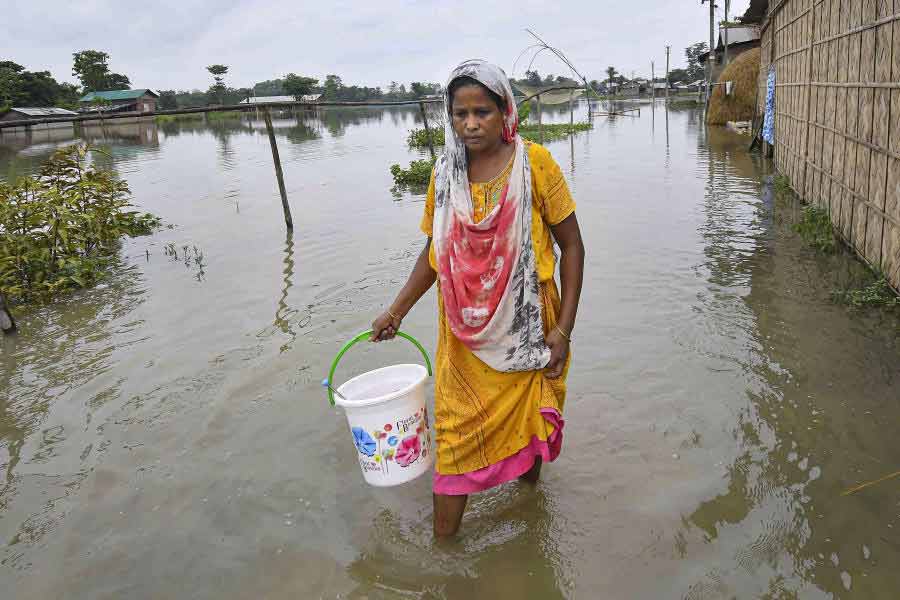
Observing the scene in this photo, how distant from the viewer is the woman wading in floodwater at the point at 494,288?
2.00 meters

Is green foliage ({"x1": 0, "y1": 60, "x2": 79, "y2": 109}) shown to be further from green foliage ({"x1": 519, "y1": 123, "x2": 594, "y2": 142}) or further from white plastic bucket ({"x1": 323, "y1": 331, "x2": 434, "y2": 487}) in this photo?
white plastic bucket ({"x1": 323, "y1": 331, "x2": 434, "y2": 487})

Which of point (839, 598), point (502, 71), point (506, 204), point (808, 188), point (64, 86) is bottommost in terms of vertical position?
point (839, 598)

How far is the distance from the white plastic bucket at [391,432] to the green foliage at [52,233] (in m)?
4.44

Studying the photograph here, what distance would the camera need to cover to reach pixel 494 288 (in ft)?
6.68

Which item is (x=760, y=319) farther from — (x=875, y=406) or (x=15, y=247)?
(x=15, y=247)

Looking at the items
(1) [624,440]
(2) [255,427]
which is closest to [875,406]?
(1) [624,440]

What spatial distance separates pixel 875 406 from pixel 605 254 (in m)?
3.30

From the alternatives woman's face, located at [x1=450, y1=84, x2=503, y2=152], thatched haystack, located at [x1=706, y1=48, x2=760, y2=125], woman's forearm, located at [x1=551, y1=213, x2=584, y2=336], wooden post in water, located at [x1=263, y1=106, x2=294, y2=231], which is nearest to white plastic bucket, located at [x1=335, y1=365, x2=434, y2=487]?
woman's forearm, located at [x1=551, y1=213, x2=584, y2=336]

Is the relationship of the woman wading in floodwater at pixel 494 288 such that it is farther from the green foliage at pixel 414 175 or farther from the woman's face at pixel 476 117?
the green foliage at pixel 414 175

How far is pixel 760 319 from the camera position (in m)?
4.28

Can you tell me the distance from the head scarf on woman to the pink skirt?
10.2 inches

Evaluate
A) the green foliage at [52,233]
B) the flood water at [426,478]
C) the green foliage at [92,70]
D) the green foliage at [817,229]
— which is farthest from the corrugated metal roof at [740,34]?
the green foliage at [92,70]

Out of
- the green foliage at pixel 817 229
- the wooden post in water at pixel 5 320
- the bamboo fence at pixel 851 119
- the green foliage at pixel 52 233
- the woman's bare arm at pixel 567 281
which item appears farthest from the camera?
the green foliage at pixel 52 233

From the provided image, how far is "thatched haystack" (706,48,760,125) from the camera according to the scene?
63.0 feet
